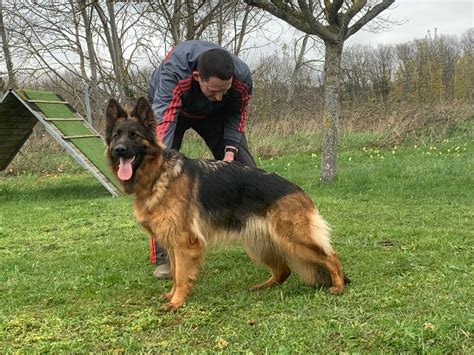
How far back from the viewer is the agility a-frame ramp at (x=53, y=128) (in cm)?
957

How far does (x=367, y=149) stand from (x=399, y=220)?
7.53m

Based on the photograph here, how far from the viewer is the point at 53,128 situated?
976 centimetres

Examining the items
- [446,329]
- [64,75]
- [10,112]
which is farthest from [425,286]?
[64,75]

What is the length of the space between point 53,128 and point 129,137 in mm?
6830

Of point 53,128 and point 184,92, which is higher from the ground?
point 184,92

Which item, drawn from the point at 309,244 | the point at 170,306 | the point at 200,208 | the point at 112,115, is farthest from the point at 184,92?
the point at 170,306

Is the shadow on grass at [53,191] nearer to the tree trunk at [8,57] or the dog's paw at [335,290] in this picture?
the tree trunk at [8,57]

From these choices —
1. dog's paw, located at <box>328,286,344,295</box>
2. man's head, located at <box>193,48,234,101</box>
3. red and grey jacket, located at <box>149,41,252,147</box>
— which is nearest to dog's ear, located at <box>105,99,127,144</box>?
red and grey jacket, located at <box>149,41,252,147</box>

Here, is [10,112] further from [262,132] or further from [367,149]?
[367,149]

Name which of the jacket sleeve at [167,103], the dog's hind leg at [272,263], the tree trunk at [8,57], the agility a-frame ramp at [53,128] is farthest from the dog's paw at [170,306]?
the tree trunk at [8,57]

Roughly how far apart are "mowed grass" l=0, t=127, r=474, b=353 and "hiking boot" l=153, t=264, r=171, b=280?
0.48ft

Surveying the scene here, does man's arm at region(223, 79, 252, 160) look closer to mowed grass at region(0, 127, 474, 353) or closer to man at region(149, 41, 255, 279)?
man at region(149, 41, 255, 279)

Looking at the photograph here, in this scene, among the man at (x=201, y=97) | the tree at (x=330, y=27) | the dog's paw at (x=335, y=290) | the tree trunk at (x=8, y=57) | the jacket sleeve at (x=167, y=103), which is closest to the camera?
the dog's paw at (x=335, y=290)

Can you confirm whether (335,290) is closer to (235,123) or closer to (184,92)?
(235,123)
